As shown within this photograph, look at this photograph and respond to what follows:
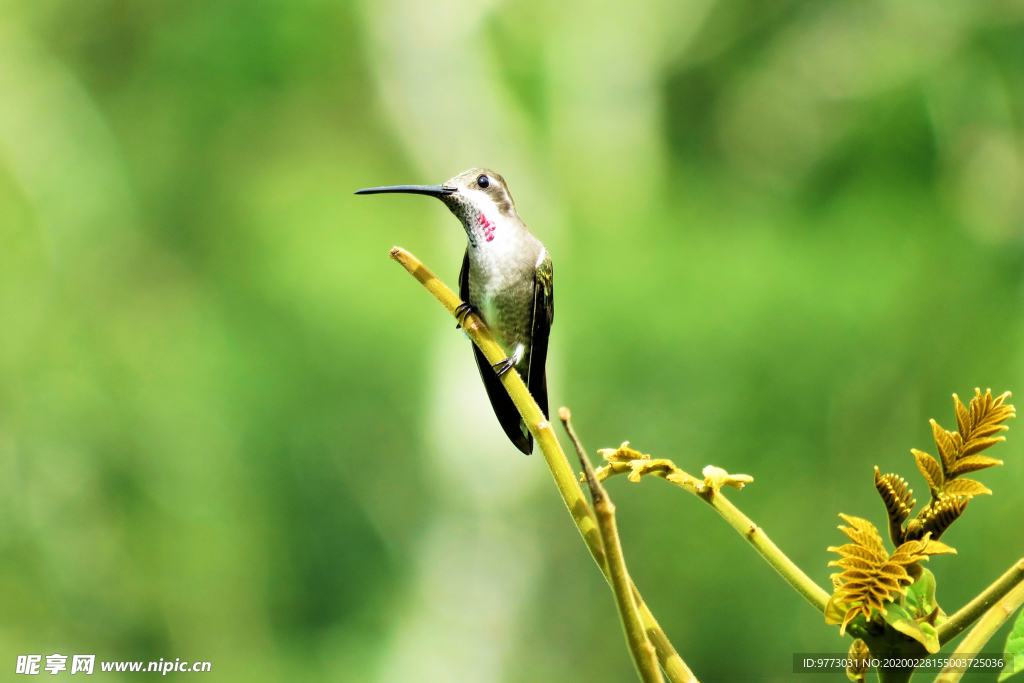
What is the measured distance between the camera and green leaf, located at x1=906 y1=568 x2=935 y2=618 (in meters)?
0.55

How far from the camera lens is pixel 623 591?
51cm

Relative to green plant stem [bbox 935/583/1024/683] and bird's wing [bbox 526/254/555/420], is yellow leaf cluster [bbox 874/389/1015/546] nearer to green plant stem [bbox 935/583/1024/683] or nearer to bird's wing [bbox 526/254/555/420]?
green plant stem [bbox 935/583/1024/683]

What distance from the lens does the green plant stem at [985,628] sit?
501 mm

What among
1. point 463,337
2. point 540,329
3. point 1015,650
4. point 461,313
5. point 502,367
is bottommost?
point 1015,650

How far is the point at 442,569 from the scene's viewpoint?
6023mm

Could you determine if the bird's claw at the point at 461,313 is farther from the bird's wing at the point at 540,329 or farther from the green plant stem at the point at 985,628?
the bird's wing at the point at 540,329

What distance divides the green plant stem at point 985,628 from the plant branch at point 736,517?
0.08 m

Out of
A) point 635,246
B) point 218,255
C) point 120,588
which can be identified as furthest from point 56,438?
point 635,246

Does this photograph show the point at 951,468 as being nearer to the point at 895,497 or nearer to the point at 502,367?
the point at 895,497

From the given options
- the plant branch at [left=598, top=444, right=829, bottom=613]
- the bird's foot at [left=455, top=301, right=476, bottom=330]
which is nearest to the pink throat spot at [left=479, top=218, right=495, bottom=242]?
the bird's foot at [left=455, top=301, right=476, bottom=330]

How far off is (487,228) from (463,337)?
3775 millimetres

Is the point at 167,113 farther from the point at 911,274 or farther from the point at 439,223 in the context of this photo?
the point at 911,274

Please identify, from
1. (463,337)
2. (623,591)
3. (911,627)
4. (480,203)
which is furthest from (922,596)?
(463,337)

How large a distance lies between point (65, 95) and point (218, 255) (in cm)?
208
